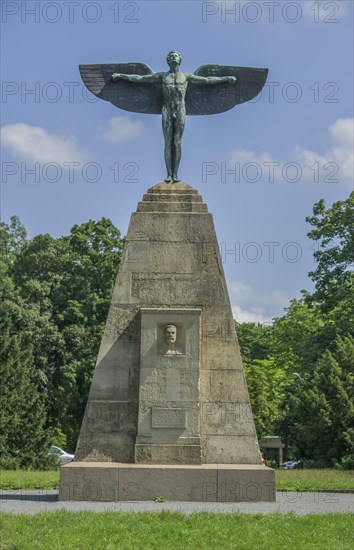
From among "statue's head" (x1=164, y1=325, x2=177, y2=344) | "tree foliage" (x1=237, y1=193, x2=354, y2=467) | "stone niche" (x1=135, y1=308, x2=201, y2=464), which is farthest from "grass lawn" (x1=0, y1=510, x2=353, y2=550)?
"tree foliage" (x1=237, y1=193, x2=354, y2=467)

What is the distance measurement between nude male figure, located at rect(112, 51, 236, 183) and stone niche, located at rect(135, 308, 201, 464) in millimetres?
3075

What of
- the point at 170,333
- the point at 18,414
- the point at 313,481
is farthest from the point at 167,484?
the point at 18,414

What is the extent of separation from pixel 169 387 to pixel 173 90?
223 inches

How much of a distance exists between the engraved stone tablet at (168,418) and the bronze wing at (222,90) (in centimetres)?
593

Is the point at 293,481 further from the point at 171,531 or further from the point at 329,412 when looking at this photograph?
the point at 329,412

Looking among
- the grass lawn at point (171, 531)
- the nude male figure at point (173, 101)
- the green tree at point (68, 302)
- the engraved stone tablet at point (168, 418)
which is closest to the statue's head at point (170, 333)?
the engraved stone tablet at point (168, 418)

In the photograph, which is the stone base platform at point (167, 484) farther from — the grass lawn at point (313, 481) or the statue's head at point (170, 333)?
the grass lawn at point (313, 481)

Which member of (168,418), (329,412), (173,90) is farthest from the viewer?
(329,412)

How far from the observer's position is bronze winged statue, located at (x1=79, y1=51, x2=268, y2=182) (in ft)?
55.9

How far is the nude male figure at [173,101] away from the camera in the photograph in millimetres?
16984

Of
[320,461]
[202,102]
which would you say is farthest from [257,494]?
[320,461]

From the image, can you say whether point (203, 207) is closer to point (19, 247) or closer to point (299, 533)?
point (299, 533)

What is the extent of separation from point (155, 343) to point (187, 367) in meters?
0.67

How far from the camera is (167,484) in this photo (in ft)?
47.7
